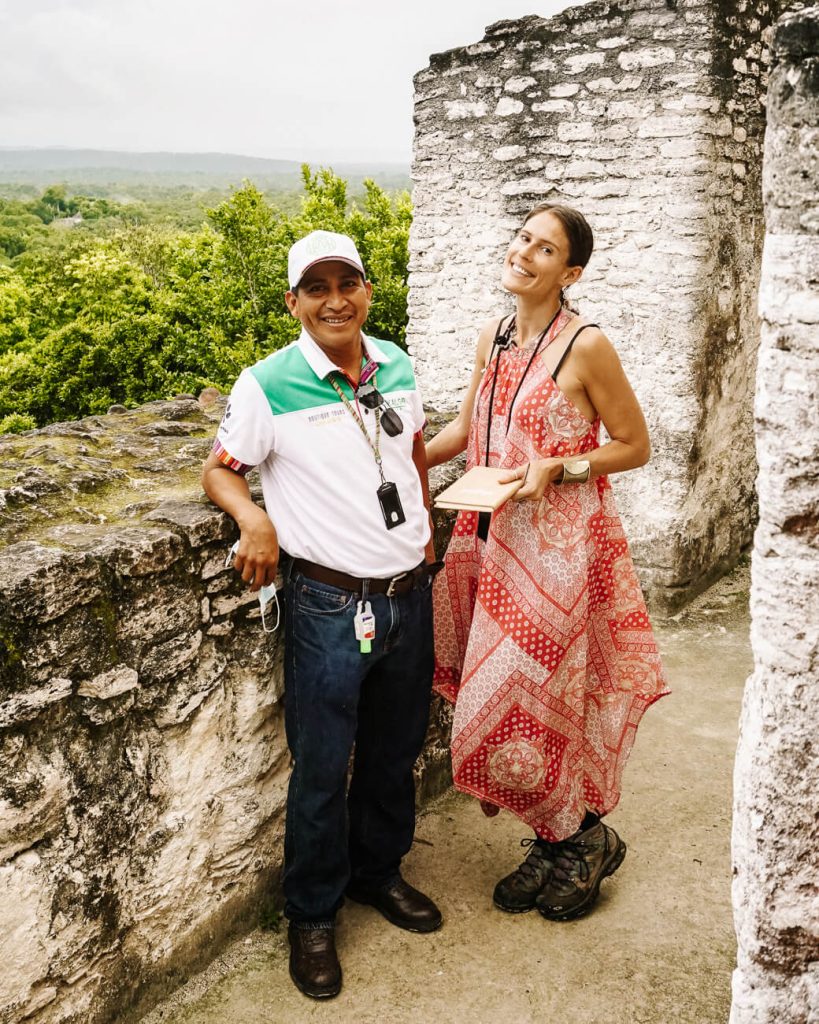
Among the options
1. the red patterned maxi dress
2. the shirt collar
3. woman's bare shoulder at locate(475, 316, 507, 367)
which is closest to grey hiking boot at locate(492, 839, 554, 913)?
the red patterned maxi dress

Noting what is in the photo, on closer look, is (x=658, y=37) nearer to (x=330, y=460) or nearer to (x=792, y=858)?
(x=330, y=460)

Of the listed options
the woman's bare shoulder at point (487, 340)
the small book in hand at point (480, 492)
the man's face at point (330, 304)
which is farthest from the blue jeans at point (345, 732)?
the woman's bare shoulder at point (487, 340)

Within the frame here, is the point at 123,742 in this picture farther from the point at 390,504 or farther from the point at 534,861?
the point at 534,861

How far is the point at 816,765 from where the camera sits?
1591 mm

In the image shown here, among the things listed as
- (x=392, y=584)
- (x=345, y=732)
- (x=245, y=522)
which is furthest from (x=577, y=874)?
(x=245, y=522)

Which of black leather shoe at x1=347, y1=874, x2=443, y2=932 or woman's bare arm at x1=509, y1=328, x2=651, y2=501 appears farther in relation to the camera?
black leather shoe at x1=347, y1=874, x2=443, y2=932

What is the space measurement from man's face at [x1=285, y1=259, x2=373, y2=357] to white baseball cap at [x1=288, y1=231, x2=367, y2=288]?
0.6 inches

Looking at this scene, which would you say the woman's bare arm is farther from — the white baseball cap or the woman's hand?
the white baseball cap

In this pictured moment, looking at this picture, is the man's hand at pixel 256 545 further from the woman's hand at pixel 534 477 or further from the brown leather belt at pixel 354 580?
the woman's hand at pixel 534 477

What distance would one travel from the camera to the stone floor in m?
2.47

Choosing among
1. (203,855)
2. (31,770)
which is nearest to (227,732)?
(203,855)

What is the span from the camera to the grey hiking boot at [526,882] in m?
2.85

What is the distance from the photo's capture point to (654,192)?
16.4 ft

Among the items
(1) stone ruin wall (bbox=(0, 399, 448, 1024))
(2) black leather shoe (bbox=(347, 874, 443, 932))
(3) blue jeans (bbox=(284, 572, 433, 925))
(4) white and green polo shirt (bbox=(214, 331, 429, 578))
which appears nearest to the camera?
(1) stone ruin wall (bbox=(0, 399, 448, 1024))
